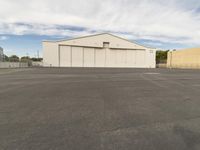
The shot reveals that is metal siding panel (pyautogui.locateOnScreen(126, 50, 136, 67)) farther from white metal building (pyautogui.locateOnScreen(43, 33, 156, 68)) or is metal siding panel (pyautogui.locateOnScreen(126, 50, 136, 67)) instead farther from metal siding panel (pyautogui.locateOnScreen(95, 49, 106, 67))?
metal siding panel (pyautogui.locateOnScreen(95, 49, 106, 67))

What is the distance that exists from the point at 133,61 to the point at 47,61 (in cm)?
2301

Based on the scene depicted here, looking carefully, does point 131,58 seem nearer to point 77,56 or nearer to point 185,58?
point 77,56

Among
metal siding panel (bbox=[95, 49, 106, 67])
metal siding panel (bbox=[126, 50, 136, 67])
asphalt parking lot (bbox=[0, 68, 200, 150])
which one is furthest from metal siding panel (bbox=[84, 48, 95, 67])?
asphalt parking lot (bbox=[0, 68, 200, 150])

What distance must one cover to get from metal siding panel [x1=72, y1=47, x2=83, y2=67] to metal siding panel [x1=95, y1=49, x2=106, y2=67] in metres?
4.07

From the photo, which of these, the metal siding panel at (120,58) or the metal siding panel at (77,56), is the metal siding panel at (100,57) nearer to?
the metal siding panel at (120,58)

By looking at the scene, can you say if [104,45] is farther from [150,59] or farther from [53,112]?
[53,112]

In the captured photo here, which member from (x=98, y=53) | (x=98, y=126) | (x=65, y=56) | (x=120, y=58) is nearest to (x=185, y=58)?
(x=120, y=58)

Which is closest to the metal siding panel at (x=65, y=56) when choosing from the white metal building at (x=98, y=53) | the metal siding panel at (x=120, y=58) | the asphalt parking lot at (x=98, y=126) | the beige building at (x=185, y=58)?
the white metal building at (x=98, y=53)

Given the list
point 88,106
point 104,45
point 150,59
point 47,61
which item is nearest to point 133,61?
point 150,59

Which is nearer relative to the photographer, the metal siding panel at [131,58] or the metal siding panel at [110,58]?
the metal siding panel at [110,58]

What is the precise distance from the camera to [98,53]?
4934 centimetres

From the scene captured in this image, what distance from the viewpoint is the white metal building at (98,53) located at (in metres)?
46.2

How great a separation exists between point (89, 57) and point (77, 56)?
320cm

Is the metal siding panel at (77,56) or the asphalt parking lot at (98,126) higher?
the metal siding panel at (77,56)
